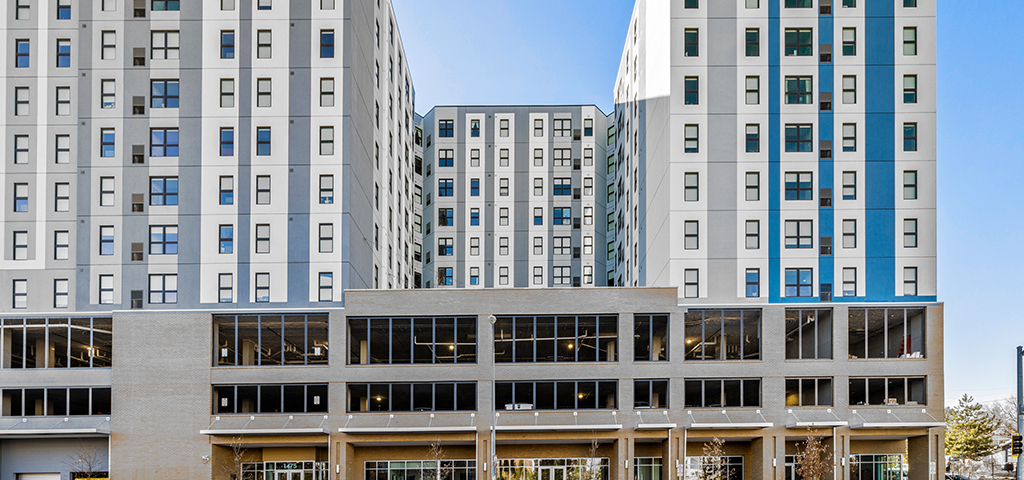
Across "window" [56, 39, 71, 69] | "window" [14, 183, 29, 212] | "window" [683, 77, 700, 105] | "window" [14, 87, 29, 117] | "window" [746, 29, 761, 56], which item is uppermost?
"window" [746, 29, 761, 56]

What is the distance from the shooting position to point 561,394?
3788cm

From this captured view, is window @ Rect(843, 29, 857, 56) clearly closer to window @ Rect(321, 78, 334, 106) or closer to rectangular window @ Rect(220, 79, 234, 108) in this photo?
window @ Rect(321, 78, 334, 106)

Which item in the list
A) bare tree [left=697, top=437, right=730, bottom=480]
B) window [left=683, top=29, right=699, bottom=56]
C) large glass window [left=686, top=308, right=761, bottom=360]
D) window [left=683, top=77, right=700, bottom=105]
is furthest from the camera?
window [left=683, top=29, right=699, bottom=56]

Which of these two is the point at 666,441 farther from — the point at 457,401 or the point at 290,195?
the point at 290,195

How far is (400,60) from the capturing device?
58500 millimetres

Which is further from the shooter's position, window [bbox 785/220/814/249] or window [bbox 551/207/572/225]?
window [bbox 551/207/572/225]

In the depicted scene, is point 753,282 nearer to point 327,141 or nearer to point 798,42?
point 798,42

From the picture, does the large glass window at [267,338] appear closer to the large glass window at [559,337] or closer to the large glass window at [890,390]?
the large glass window at [559,337]

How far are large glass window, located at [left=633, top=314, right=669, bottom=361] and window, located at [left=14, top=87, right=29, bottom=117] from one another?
3615 cm

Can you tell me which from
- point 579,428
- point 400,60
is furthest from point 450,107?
point 579,428

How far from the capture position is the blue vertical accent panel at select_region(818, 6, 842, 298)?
1507 inches

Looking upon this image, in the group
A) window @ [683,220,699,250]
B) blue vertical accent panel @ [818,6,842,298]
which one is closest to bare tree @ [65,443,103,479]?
window @ [683,220,699,250]

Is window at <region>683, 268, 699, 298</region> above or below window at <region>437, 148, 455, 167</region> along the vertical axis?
below

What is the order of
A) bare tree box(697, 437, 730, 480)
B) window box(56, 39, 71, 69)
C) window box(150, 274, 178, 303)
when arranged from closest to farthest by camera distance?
bare tree box(697, 437, 730, 480) < window box(150, 274, 178, 303) < window box(56, 39, 71, 69)
